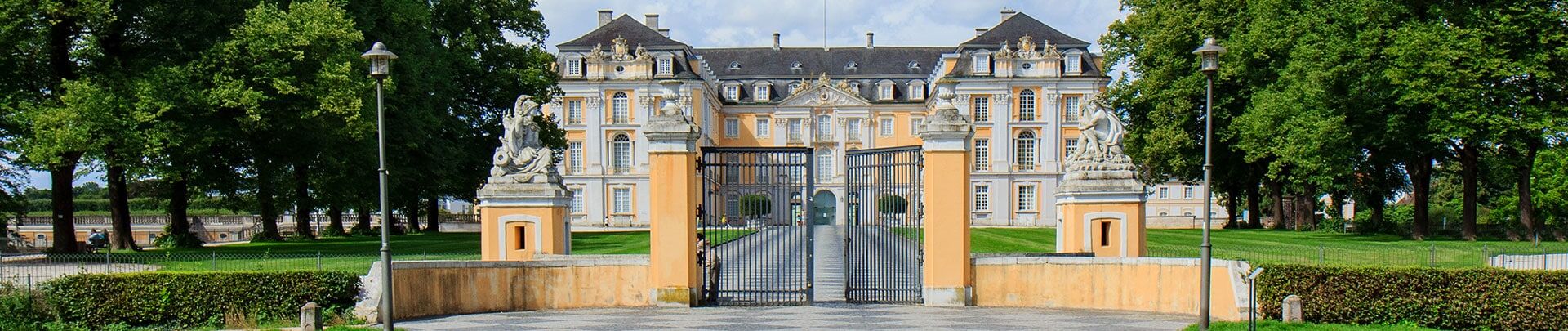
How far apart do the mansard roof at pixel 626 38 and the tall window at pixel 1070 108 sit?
21.0 metres

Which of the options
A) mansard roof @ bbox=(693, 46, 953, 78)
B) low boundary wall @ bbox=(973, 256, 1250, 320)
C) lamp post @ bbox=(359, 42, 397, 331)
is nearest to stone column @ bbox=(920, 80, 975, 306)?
low boundary wall @ bbox=(973, 256, 1250, 320)

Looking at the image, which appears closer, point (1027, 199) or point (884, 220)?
point (884, 220)

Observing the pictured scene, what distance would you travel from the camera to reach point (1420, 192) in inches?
1326

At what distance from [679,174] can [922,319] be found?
12.2ft

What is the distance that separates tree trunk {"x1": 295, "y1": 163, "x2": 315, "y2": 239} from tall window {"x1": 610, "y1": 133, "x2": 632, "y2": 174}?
27.2 metres

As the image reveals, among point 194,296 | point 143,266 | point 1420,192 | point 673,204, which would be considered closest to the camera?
point 194,296

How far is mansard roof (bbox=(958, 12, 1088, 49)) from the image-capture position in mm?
68062

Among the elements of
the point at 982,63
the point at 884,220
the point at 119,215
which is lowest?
the point at 119,215

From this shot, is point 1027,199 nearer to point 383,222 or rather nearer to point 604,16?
point 604,16

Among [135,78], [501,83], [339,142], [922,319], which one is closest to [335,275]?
[922,319]

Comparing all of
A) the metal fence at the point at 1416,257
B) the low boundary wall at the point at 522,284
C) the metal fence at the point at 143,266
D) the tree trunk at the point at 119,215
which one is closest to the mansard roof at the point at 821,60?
the tree trunk at the point at 119,215

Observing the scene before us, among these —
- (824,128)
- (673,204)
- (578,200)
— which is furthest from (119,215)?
(824,128)

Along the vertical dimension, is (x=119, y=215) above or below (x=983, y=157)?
below

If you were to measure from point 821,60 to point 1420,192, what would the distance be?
170 ft
